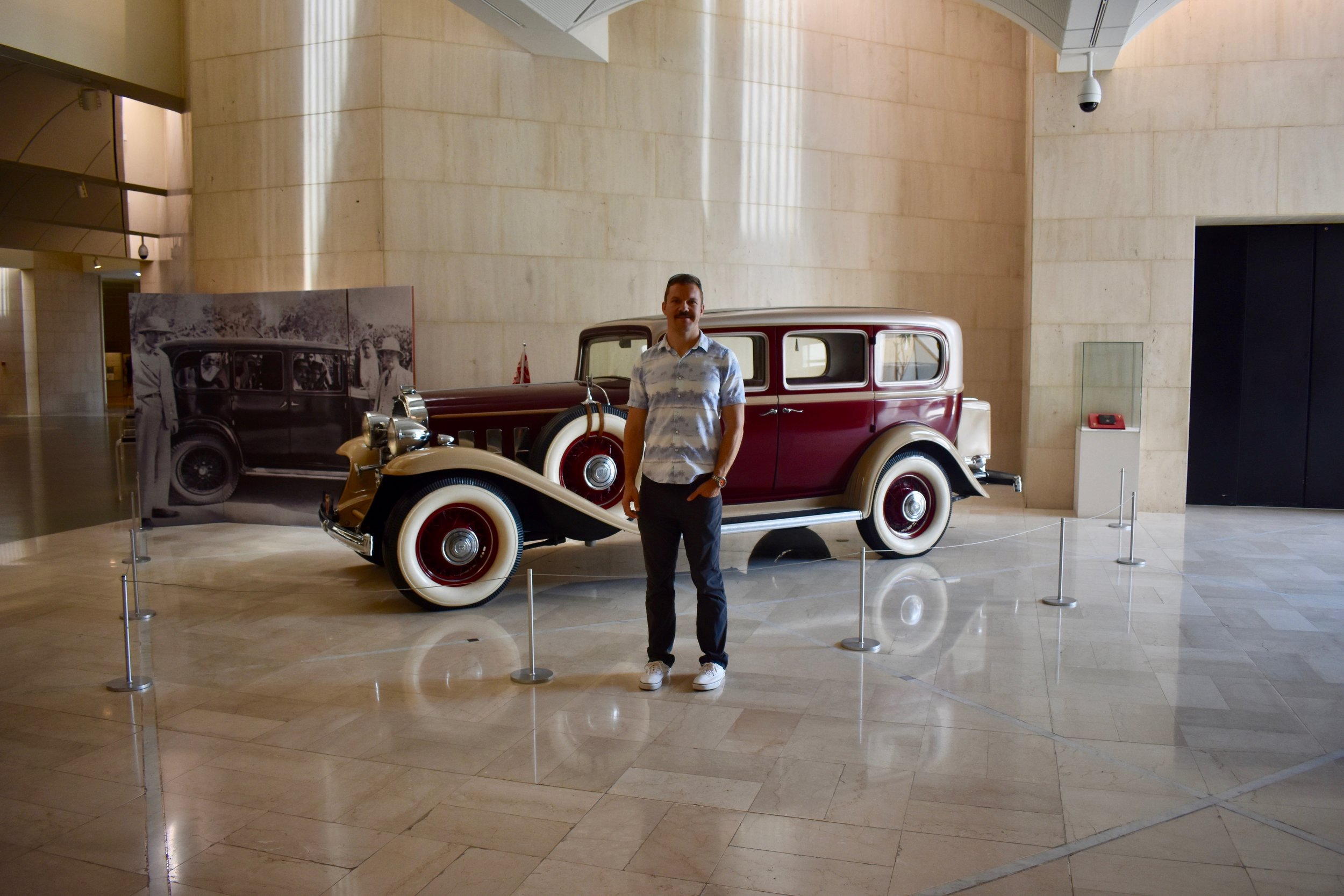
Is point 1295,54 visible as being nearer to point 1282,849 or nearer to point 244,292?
point 1282,849

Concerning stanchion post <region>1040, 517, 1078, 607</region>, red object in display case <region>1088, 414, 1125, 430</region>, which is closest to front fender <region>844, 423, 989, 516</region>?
stanchion post <region>1040, 517, 1078, 607</region>

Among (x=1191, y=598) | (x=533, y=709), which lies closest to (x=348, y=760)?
(x=533, y=709)

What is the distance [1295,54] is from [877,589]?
23.0ft

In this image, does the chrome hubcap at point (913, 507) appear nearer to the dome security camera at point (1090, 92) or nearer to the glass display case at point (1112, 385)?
the glass display case at point (1112, 385)

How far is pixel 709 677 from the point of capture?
4.16 m

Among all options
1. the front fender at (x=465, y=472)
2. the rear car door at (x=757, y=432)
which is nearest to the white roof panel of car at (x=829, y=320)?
the rear car door at (x=757, y=432)

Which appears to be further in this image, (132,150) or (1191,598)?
(132,150)

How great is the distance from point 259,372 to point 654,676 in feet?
18.9

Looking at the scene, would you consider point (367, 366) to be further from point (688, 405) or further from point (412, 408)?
point (688, 405)

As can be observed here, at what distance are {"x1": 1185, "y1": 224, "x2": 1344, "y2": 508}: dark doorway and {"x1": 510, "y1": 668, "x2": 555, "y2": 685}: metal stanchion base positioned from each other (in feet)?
25.9

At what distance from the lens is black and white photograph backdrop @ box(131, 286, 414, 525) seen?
26.6 feet

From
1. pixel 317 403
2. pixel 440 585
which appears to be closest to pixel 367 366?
pixel 317 403

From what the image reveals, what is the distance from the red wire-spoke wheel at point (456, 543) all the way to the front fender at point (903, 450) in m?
2.64

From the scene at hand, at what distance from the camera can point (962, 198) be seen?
10.8 metres
